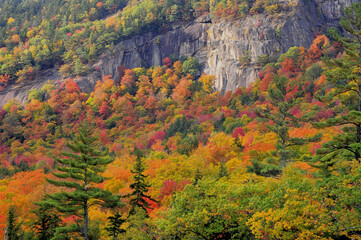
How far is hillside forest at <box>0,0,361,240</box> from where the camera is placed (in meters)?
18.2

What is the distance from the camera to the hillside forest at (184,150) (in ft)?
59.9

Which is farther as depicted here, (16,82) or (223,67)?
(16,82)

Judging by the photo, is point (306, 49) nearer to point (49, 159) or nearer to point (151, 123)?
point (151, 123)

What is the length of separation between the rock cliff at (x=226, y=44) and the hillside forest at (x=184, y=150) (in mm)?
3985

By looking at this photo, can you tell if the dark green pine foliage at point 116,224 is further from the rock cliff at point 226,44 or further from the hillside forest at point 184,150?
the rock cliff at point 226,44

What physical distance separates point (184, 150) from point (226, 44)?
5016 centimetres

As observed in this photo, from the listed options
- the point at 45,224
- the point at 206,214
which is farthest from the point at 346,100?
the point at 45,224

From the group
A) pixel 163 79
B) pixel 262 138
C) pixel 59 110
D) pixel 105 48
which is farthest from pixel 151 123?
pixel 262 138

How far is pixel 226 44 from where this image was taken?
95938 millimetres

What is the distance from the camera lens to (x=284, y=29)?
88.6 m

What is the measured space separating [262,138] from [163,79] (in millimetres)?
64065

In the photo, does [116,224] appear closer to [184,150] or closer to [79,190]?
[79,190]

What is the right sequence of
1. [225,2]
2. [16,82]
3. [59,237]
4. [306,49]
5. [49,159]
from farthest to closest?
[16,82], [225,2], [306,49], [49,159], [59,237]

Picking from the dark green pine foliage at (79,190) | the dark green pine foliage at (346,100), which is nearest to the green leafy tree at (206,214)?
the dark green pine foliage at (79,190)
